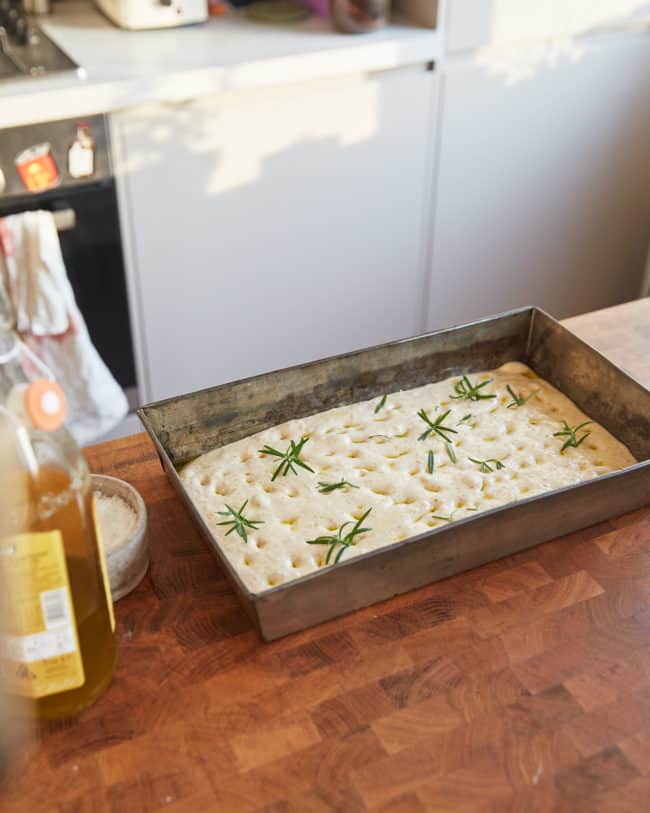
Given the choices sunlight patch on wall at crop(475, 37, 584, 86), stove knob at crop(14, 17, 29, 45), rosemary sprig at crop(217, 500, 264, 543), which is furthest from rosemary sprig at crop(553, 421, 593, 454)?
stove knob at crop(14, 17, 29, 45)

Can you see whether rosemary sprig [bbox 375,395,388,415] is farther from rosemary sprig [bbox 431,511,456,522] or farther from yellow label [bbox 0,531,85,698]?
yellow label [bbox 0,531,85,698]

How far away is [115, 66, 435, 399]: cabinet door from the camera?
2.11 meters

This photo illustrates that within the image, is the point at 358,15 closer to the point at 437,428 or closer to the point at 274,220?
the point at 274,220

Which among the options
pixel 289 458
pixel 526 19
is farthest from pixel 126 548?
pixel 526 19

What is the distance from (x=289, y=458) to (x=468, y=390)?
0.89ft

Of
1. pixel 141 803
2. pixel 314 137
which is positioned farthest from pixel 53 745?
pixel 314 137

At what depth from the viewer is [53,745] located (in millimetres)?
831

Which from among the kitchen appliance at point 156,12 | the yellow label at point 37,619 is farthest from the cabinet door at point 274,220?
the yellow label at point 37,619

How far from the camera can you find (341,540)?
0.96 m

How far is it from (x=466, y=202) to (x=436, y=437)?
4.94 feet

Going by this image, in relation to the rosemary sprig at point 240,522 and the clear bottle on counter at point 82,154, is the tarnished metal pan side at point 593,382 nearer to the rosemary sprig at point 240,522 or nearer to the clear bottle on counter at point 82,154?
the rosemary sprig at point 240,522

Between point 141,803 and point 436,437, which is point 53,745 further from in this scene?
point 436,437

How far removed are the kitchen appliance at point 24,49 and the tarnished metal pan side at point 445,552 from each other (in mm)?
1426

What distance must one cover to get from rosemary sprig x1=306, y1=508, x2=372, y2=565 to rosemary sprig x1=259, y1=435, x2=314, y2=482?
11 cm
